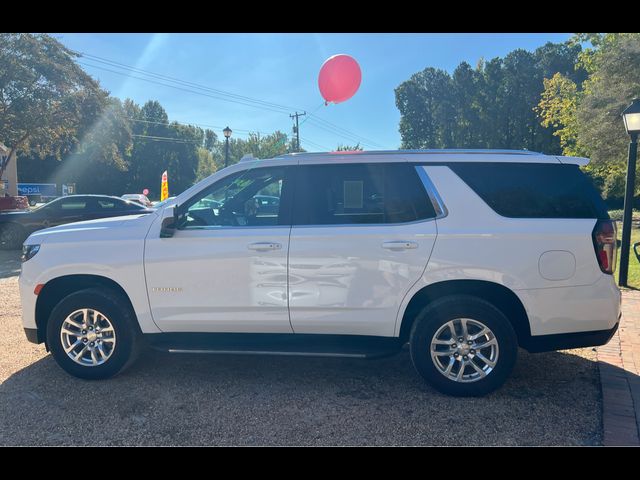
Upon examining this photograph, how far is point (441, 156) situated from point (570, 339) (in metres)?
1.75

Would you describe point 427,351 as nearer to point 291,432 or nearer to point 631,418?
point 291,432

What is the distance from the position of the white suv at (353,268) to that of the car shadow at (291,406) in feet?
0.93

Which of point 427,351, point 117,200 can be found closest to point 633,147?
point 427,351

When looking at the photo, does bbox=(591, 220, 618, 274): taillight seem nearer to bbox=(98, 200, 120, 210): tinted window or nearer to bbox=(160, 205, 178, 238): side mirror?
bbox=(160, 205, 178, 238): side mirror

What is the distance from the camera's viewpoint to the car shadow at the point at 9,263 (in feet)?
29.4

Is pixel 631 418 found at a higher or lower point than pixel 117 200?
lower

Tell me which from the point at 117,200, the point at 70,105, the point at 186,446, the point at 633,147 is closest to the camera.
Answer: the point at 186,446

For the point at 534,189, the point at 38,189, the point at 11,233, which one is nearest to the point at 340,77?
the point at 534,189

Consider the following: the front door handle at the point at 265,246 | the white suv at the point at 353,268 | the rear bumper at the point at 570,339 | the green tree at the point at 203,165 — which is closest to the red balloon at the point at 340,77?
the white suv at the point at 353,268

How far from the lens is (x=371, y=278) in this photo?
352 cm

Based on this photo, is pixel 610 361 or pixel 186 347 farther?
pixel 610 361

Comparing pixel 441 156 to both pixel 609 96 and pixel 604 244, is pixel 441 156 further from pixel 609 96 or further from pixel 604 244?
pixel 609 96

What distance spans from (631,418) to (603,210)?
1.52 m

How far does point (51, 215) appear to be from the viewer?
1192 cm
